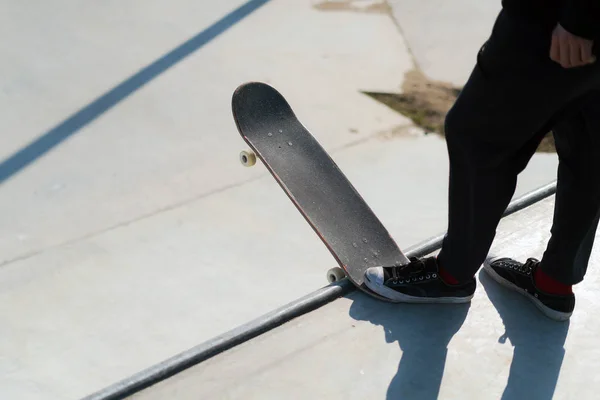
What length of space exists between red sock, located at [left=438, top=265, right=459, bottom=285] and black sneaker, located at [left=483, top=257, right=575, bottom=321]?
0.21m

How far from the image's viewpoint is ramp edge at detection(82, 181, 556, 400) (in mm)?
1747

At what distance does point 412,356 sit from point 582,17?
963 millimetres

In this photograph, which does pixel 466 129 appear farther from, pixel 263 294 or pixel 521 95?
pixel 263 294

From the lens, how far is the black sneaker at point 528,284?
6.48 ft

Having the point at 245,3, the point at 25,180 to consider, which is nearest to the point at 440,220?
the point at 25,180

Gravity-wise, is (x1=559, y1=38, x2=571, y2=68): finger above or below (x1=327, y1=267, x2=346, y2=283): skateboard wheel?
above

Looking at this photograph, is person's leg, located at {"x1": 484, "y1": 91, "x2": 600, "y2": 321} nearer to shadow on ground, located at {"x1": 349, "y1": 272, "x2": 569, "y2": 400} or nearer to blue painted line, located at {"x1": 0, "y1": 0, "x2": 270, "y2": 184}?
shadow on ground, located at {"x1": 349, "y1": 272, "x2": 569, "y2": 400}

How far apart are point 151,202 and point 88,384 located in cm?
105

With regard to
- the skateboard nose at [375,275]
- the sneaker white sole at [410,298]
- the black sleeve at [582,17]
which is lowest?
the sneaker white sole at [410,298]

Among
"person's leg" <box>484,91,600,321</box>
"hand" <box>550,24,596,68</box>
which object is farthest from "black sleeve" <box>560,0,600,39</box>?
"person's leg" <box>484,91,600,321</box>

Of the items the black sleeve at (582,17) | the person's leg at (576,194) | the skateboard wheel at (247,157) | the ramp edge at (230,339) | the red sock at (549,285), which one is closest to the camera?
the black sleeve at (582,17)

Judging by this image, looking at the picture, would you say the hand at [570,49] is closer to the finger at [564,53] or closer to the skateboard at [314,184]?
the finger at [564,53]

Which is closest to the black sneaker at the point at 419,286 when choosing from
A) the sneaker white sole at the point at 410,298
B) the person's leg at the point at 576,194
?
the sneaker white sole at the point at 410,298

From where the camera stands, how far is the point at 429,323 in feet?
6.52
